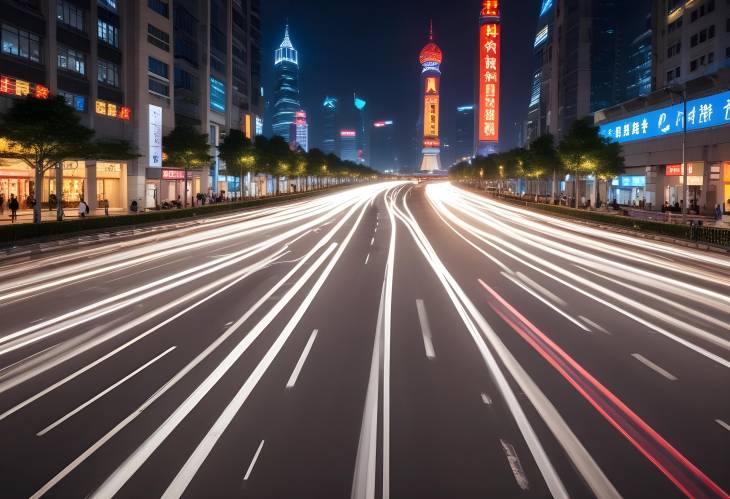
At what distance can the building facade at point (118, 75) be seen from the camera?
42.6 meters

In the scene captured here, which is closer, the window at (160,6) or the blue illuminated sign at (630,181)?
the window at (160,6)

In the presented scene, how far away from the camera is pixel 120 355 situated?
1080 centimetres

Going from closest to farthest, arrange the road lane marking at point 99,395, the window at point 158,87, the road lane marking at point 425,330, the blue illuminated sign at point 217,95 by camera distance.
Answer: the road lane marking at point 99,395
the road lane marking at point 425,330
the window at point 158,87
the blue illuminated sign at point 217,95

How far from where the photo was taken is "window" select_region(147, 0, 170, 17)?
5962 cm

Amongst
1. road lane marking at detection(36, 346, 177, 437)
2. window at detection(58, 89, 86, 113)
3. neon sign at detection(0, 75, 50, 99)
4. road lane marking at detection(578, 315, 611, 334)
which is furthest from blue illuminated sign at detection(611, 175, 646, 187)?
road lane marking at detection(36, 346, 177, 437)

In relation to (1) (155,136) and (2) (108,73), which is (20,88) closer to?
(2) (108,73)

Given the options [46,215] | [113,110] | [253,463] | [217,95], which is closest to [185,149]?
Result: [113,110]

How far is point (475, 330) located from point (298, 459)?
697 cm

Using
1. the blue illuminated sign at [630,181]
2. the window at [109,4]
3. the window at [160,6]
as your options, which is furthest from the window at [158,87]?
the blue illuminated sign at [630,181]

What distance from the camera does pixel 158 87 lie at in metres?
61.9

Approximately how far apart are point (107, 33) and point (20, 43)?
1288cm

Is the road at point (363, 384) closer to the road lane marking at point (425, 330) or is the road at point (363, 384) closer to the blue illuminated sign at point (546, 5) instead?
the road lane marking at point (425, 330)

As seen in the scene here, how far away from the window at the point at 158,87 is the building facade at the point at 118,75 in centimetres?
20

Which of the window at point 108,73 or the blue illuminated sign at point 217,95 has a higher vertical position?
the blue illuminated sign at point 217,95
